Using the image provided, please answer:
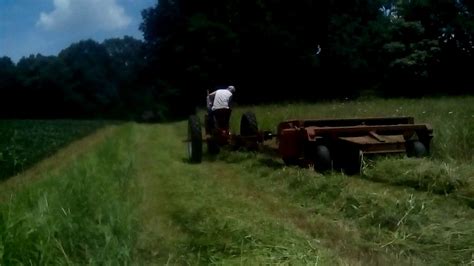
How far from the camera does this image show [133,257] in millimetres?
4586

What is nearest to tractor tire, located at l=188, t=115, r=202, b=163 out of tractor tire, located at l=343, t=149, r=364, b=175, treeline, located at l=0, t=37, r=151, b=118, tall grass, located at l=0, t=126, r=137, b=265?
tractor tire, located at l=343, t=149, r=364, b=175

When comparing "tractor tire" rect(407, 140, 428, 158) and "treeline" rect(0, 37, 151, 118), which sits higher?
"treeline" rect(0, 37, 151, 118)

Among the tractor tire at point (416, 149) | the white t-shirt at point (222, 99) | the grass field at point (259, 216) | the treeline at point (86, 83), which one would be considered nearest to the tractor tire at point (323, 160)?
the grass field at point (259, 216)

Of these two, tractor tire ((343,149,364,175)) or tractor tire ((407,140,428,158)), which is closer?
tractor tire ((343,149,364,175))

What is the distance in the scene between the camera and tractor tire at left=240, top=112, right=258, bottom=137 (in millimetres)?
11547

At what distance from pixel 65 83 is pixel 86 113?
6.69 meters

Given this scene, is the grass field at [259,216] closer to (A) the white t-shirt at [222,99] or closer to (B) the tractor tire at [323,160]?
(B) the tractor tire at [323,160]

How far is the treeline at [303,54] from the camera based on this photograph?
1372 inches

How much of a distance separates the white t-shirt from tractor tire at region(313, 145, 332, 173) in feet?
13.1

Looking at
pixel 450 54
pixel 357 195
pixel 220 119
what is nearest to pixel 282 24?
pixel 450 54

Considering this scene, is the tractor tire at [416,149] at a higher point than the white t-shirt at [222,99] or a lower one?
lower

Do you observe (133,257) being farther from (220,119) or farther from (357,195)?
(220,119)

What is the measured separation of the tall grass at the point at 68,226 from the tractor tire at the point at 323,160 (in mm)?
2864

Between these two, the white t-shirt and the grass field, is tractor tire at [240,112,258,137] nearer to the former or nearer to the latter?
the white t-shirt
